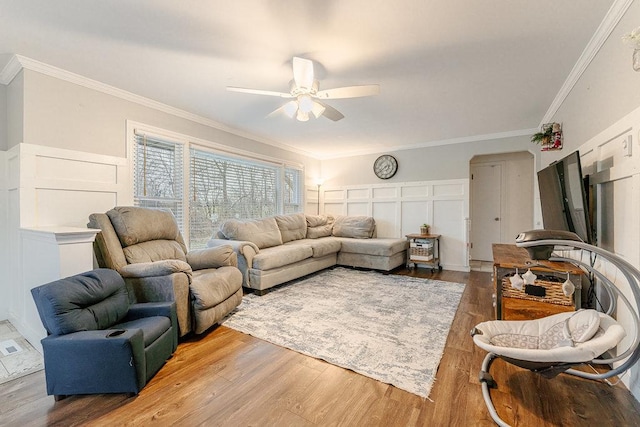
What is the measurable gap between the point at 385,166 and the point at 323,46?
366cm

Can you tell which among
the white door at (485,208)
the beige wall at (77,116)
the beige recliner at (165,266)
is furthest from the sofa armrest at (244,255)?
the white door at (485,208)

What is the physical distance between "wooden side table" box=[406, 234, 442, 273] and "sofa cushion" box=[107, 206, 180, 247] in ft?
12.5

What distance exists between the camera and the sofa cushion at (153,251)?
2402 millimetres

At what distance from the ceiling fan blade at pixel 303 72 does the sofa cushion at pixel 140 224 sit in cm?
199

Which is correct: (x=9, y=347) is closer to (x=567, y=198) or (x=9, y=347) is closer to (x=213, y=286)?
(x=213, y=286)

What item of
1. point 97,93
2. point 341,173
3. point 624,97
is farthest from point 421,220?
point 97,93

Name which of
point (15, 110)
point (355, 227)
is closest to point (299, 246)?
point (355, 227)

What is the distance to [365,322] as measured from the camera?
254cm

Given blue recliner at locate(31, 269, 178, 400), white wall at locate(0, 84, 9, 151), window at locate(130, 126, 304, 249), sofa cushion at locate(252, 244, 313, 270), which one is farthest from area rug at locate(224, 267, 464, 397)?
white wall at locate(0, 84, 9, 151)

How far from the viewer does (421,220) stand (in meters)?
5.11

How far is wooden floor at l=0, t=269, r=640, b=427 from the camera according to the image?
1387 millimetres

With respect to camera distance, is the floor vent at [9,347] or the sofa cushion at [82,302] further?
the floor vent at [9,347]

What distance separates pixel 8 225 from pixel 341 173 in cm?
508

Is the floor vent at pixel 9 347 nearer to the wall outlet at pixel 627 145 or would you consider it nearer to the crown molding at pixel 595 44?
the wall outlet at pixel 627 145
